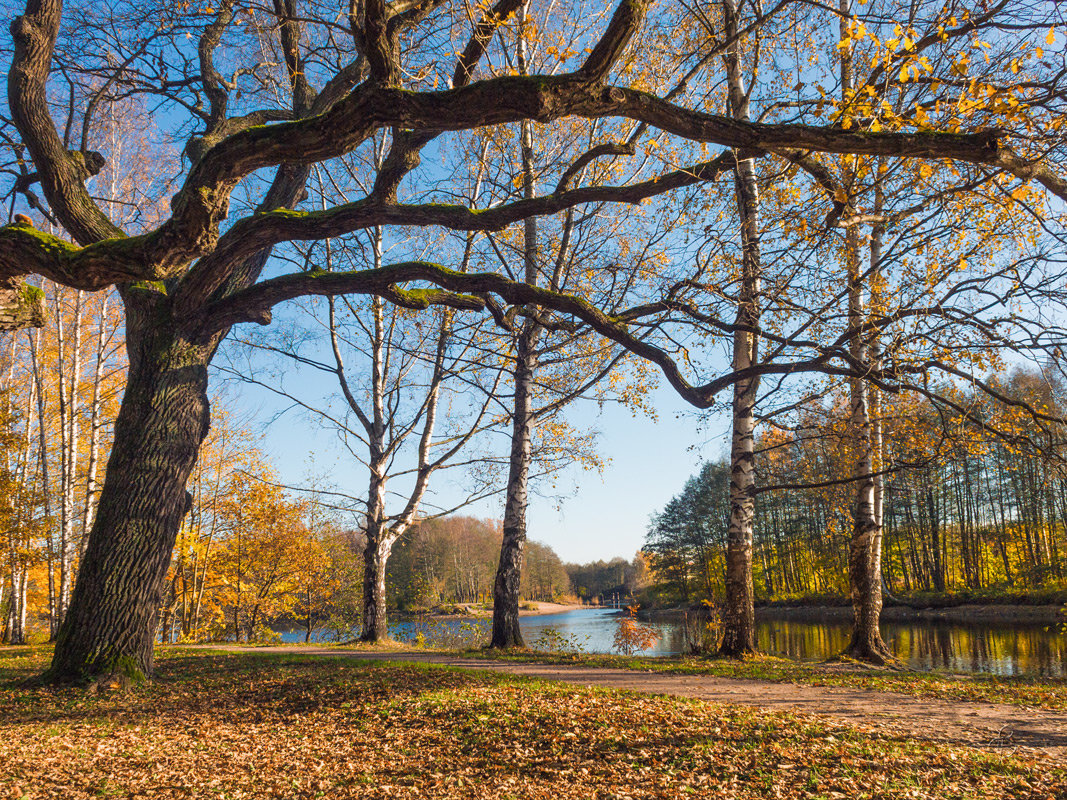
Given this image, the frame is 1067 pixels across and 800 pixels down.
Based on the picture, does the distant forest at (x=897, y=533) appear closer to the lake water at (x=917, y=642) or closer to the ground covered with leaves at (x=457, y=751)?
the lake water at (x=917, y=642)

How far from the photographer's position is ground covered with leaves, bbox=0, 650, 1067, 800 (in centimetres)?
335

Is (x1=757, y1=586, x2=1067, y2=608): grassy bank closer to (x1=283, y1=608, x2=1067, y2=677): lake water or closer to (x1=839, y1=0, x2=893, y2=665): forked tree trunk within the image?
(x1=283, y1=608, x2=1067, y2=677): lake water

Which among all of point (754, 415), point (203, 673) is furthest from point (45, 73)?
point (754, 415)

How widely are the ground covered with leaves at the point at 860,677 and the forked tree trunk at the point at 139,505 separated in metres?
5.28

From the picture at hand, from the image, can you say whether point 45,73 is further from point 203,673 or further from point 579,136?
point 579,136

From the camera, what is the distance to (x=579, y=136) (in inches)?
449

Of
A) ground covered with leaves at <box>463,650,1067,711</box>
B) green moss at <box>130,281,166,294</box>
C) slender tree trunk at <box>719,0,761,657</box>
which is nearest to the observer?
ground covered with leaves at <box>463,650,1067,711</box>

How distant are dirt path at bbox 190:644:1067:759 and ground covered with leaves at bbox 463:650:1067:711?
346 mm

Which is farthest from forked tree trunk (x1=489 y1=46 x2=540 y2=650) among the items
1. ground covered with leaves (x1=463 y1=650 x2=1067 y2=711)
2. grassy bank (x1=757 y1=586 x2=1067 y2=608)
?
grassy bank (x1=757 y1=586 x2=1067 y2=608)

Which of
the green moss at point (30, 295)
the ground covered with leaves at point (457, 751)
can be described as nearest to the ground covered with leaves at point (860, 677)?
the ground covered with leaves at point (457, 751)

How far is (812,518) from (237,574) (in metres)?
30.6

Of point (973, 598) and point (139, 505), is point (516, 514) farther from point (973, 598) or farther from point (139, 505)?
point (973, 598)

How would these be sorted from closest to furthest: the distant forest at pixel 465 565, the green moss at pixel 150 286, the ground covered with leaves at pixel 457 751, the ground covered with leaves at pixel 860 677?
1. the ground covered with leaves at pixel 457 751
2. the ground covered with leaves at pixel 860 677
3. the green moss at pixel 150 286
4. the distant forest at pixel 465 565

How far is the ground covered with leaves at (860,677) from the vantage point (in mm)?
6141
